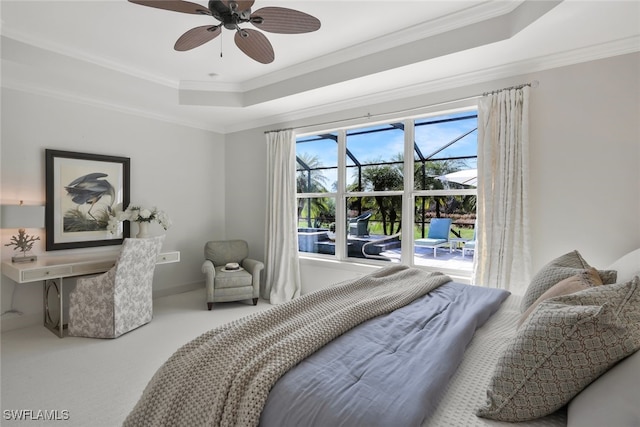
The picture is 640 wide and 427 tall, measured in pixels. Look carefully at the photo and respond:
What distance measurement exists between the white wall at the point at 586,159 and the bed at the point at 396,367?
1157mm

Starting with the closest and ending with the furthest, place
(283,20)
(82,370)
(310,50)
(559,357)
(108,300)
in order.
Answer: (559,357) < (283,20) < (82,370) < (108,300) < (310,50)

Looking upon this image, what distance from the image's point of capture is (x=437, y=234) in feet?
12.0

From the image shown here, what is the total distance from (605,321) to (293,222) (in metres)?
3.81

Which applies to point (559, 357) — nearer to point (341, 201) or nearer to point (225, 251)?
point (341, 201)

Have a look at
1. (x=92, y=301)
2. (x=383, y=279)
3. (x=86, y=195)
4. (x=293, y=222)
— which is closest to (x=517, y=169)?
(x=383, y=279)

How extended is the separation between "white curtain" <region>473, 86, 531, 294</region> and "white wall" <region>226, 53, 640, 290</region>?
112 millimetres

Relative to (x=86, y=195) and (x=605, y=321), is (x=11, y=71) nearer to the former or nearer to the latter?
(x=86, y=195)

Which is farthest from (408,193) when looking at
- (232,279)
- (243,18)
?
(243,18)

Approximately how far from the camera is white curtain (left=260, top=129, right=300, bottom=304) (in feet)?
14.8

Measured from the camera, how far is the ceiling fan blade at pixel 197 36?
2191mm

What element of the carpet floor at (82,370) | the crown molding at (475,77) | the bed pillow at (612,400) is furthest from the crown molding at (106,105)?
the bed pillow at (612,400)

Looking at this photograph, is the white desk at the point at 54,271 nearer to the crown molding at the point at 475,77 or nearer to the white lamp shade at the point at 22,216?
the white lamp shade at the point at 22,216

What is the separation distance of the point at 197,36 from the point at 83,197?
2662 millimetres

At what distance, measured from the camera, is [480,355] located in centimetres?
141
